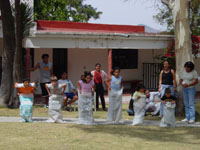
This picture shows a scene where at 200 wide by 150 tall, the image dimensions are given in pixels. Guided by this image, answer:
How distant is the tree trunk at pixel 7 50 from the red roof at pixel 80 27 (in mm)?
3344

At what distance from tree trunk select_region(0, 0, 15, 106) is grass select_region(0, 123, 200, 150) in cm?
341

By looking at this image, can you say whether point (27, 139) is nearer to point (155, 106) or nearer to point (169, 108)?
point (169, 108)

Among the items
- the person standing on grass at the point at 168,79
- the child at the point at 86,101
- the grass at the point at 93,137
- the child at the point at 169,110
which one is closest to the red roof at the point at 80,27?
the child at the point at 86,101

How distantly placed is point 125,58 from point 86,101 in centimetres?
964

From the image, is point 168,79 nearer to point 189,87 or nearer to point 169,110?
point 189,87

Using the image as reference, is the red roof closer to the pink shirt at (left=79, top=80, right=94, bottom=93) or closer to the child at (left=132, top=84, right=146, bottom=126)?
the pink shirt at (left=79, top=80, right=94, bottom=93)

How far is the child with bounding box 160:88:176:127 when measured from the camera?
972 cm

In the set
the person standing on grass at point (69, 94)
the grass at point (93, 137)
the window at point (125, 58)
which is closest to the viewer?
the grass at point (93, 137)

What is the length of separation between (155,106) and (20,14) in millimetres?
5013

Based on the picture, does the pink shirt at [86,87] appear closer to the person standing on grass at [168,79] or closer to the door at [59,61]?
the person standing on grass at [168,79]

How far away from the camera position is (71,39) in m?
14.7

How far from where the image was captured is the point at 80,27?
18.3 metres

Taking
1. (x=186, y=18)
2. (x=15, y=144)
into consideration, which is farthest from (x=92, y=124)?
(x=186, y=18)

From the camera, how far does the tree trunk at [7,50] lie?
41.3ft
